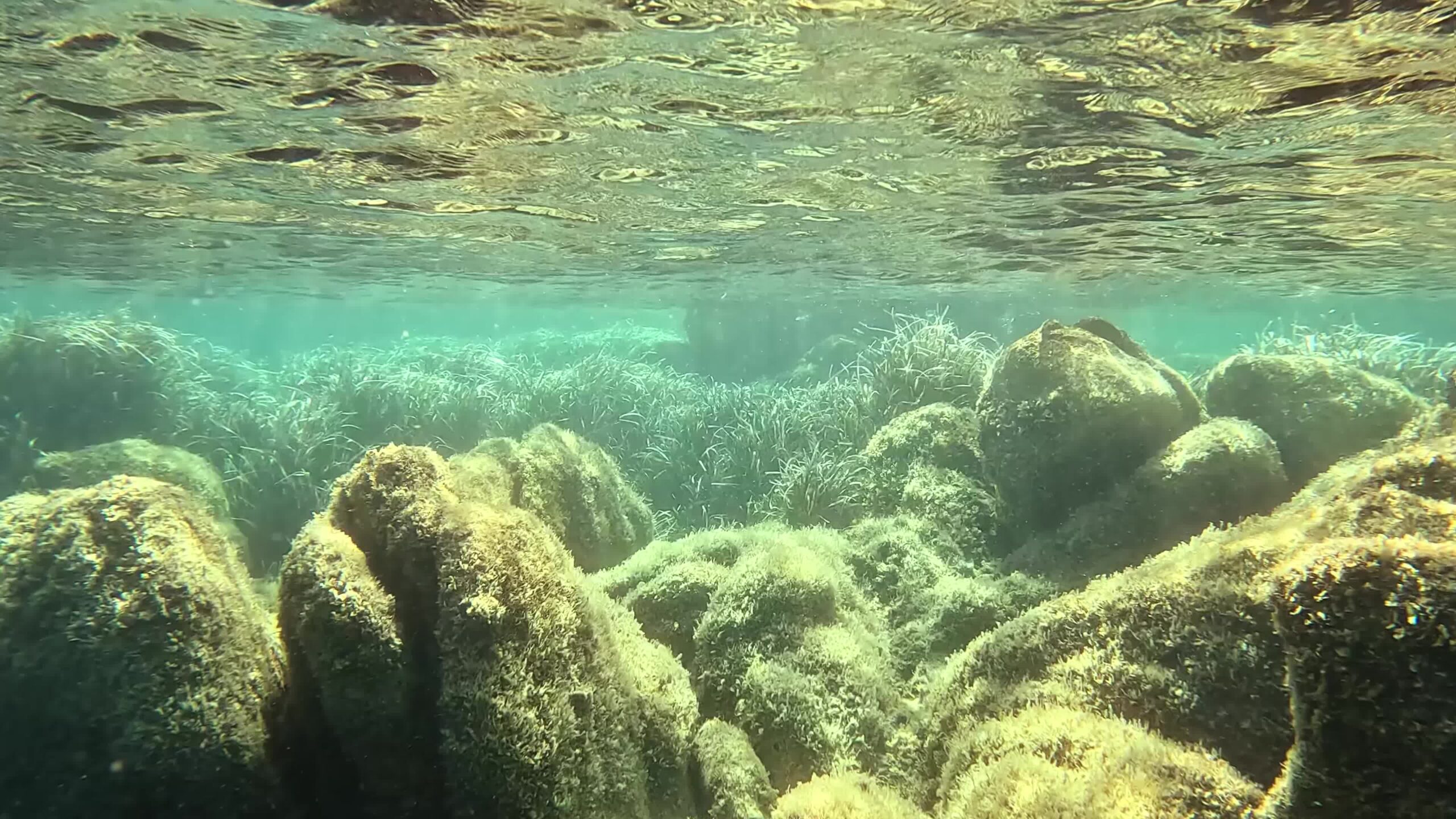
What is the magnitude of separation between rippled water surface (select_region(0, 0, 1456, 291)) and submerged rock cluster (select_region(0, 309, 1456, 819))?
4257mm

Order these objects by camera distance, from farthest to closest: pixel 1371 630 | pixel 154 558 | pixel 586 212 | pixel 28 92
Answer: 1. pixel 586 212
2. pixel 28 92
3. pixel 154 558
4. pixel 1371 630

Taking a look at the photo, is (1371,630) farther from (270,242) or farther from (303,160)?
(270,242)

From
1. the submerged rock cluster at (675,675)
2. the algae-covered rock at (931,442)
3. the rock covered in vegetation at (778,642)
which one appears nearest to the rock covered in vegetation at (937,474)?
the algae-covered rock at (931,442)

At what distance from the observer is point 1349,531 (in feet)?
12.9

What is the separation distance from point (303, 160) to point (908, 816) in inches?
494

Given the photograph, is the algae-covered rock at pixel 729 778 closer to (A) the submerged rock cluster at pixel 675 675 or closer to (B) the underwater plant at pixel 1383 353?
(A) the submerged rock cluster at pixel 675 675

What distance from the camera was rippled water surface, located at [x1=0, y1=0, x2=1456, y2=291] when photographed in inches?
252

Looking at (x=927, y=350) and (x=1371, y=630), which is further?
(x=927, y=350)

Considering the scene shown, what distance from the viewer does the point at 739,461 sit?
13578 mm

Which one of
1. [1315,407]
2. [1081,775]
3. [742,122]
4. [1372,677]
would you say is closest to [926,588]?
[1081,775]

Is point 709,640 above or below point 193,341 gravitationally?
above

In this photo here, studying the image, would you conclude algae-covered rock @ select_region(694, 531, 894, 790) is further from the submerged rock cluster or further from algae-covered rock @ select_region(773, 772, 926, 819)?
algae-covered rock @ select_region(773, 772, 926, 819)

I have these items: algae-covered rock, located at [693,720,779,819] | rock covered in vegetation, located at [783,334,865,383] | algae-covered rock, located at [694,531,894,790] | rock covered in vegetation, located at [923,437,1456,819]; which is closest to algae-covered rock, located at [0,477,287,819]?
algae-covered rock, located at [693,720,779,819]

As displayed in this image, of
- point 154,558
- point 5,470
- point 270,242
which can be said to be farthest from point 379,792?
point 270,242
